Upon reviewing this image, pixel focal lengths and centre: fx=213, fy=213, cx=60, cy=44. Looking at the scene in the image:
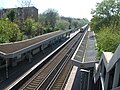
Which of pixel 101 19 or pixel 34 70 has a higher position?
pixel 101 19

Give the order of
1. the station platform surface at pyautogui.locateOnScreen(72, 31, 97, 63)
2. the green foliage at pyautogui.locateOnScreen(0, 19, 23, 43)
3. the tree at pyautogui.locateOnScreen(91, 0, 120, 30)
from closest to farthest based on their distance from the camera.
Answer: the station platform surface at pyautogui.locateOnScreen(72, 31, 97, 63) → the green foliage at pyautogui.locateOnScreen(0, 19, 23, 43) → the tree at pyautogui.locateOnScreen(91, 0, 120, 30)

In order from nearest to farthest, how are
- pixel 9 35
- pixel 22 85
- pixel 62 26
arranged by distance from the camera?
pixel 22 85 < pixel 9 35 < pixel 62 26

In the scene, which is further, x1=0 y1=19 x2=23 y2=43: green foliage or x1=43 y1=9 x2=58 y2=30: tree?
x1=43 y1=9 x2=58 y2=30: tree

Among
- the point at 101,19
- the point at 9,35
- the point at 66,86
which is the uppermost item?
the point at 101,19

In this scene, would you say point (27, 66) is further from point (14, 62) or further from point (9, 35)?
point (9, 35)

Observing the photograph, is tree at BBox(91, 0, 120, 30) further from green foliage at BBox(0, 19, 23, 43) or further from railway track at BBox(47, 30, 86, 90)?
railway track at BBox(47, 30, 86, 90)

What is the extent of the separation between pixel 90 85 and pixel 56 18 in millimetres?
89983

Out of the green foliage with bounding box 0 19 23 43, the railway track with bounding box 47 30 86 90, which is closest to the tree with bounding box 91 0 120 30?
the green foliage with bounding box 0 19 23 43

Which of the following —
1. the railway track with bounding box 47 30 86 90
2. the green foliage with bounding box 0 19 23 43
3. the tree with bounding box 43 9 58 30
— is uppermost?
the tree with bounding box 43 9 58 30

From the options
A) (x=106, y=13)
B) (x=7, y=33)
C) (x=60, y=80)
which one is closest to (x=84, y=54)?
(x=60, y=80)

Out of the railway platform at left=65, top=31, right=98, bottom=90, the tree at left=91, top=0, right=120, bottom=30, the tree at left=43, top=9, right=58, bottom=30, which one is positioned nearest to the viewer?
the railway platform at left=65, top=31, right=98, bottom=90


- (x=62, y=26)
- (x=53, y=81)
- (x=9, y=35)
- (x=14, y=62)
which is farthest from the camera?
(x=62, y=26)

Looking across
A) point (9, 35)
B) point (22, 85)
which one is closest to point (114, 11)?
point (9, 35)

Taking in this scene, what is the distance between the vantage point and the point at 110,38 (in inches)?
860
